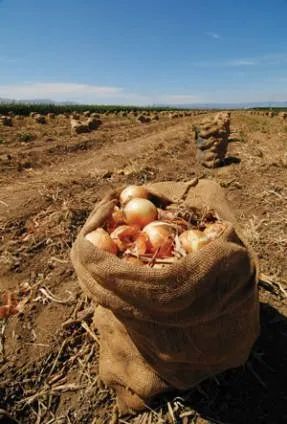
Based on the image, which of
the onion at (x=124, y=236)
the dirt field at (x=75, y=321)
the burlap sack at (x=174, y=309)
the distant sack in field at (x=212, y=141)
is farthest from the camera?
the distant sack in field at (x=212, y=141)

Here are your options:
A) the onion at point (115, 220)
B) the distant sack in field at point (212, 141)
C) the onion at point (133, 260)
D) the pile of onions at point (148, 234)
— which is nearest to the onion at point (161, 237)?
the pile of onions at point (148, 234)

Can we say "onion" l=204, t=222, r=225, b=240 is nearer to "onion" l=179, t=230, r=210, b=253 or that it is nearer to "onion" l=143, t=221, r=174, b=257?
"onion" l=179, t=230, r=210, b=253

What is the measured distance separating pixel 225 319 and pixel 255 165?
6.21 meters

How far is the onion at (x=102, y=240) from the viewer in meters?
1.85

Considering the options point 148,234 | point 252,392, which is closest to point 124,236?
point 148,234

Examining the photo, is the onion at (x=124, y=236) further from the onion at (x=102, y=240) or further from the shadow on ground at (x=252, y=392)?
the shadow on ground at (x=252, y=392)

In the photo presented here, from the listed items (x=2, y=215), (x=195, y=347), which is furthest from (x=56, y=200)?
(x=195, y=347)

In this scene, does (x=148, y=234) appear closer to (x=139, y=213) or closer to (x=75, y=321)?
(x=139, y=213)

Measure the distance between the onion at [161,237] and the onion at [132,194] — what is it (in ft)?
1.06

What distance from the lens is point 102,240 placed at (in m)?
1.87

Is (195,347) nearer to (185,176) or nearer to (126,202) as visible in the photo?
(126,202)

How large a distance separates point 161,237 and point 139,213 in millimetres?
273

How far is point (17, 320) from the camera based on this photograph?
294 cm

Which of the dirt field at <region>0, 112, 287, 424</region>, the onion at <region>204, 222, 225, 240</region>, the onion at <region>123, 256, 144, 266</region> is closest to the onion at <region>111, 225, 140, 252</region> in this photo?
the onion at <region>123, 256, 144, 266</region>
